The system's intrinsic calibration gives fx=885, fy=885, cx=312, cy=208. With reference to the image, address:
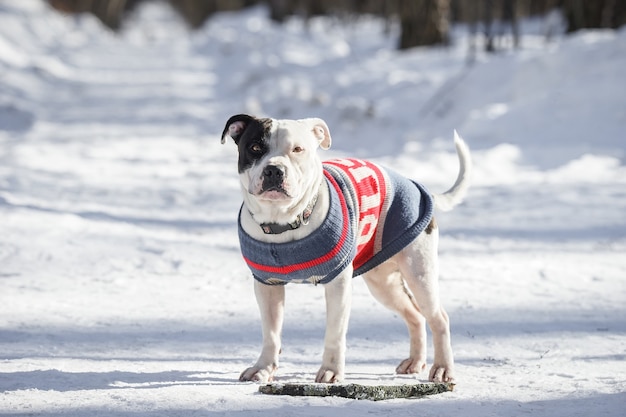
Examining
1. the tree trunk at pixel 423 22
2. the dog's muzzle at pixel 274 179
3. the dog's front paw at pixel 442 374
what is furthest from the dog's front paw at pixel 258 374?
the tree trunk at pixel 423 22

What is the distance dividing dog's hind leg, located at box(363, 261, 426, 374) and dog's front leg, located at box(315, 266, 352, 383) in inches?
19.3

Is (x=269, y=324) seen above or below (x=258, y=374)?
above

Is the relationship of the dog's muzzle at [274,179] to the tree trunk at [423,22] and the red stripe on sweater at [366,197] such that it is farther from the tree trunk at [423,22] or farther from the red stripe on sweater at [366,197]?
the tree trunk at [423,22]

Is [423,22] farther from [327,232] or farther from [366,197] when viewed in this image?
[327,232]

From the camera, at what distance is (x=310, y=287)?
5.91 meters

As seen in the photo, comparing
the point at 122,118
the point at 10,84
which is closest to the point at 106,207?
the point at 122,118

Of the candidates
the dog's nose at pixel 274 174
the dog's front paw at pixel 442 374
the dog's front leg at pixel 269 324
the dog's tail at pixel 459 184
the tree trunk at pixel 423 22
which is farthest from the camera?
the tree trunk at pixel 423 22

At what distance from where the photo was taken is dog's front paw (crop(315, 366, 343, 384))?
12.7 feet

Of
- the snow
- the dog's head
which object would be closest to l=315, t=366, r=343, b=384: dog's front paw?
the snow

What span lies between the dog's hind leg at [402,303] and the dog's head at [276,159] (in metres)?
0.74

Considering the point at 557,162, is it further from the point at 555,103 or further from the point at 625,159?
the point at 555,103

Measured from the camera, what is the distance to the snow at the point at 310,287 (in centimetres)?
385

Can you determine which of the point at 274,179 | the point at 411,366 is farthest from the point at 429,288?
the point at 274,179

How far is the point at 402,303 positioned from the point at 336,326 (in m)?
0.64
